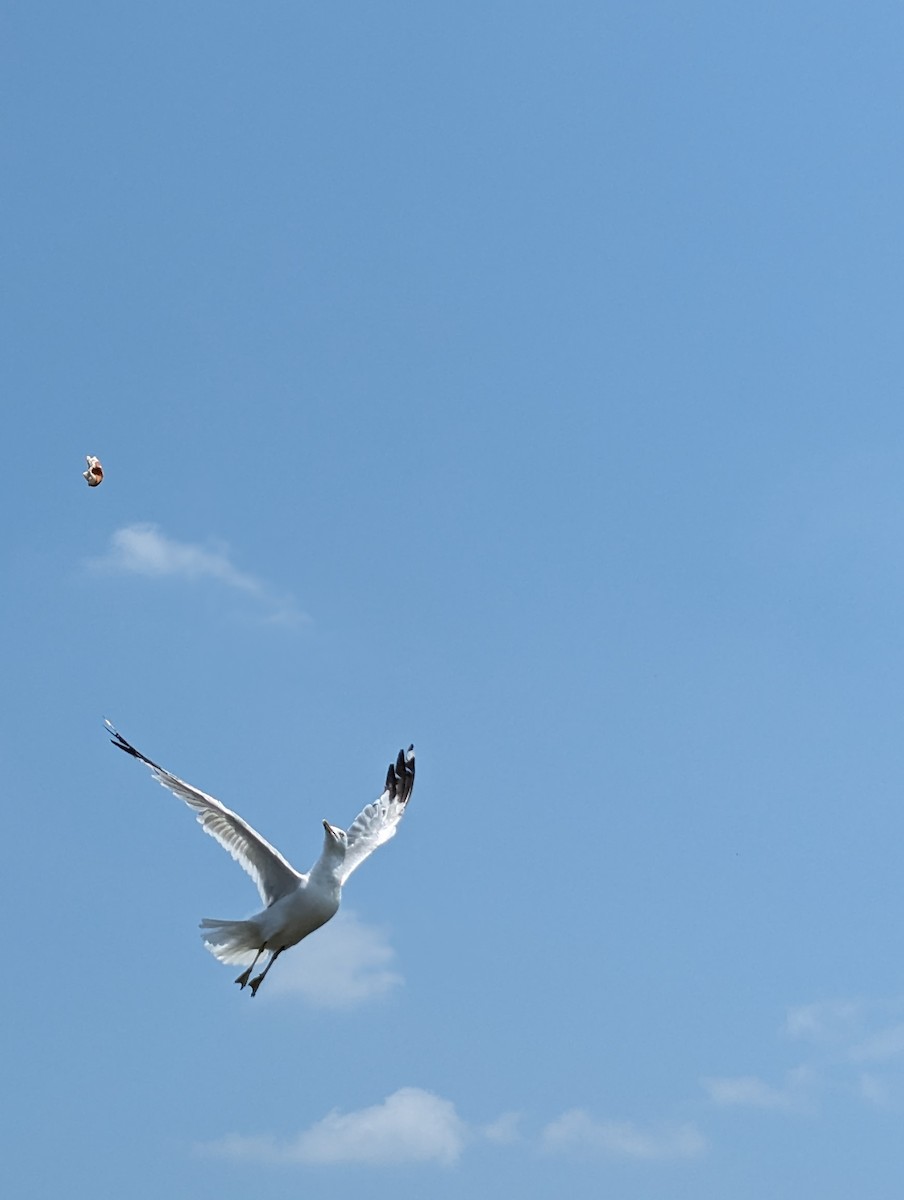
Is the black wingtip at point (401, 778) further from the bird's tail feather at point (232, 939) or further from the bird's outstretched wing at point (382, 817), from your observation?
the bird's tail feather at point (232, 939)

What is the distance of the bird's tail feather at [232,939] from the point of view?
22.6m

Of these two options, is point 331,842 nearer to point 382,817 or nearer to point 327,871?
point 327,871

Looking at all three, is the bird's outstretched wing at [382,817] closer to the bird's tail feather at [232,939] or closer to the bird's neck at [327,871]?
the bird's neck at [327,871]

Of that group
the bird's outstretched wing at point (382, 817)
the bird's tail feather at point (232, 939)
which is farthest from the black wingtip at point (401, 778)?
the bird's tail feather at point (232, 939)

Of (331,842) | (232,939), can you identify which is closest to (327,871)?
(331,842)

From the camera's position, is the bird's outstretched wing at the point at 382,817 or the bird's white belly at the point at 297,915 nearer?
the bird's white belly at the point at 297,915

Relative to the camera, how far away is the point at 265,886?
22.9 metres

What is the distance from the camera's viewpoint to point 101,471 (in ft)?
80.3

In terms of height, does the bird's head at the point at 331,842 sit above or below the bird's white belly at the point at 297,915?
above

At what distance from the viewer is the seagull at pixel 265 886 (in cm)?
2238

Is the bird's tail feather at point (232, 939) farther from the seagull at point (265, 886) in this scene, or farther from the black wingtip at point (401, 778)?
the black wingtip at point (401, 778)

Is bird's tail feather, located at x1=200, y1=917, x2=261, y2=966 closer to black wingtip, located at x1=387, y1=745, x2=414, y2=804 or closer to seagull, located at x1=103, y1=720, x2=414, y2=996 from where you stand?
seagull, located at x1=103, y1=720, x2=414, y2=996

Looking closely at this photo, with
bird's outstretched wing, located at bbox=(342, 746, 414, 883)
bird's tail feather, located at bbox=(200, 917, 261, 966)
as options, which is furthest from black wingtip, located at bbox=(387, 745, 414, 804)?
bird's tail feather, located at bbox=(200, 917, 261, 966)

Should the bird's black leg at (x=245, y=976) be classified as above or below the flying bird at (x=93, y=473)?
below
